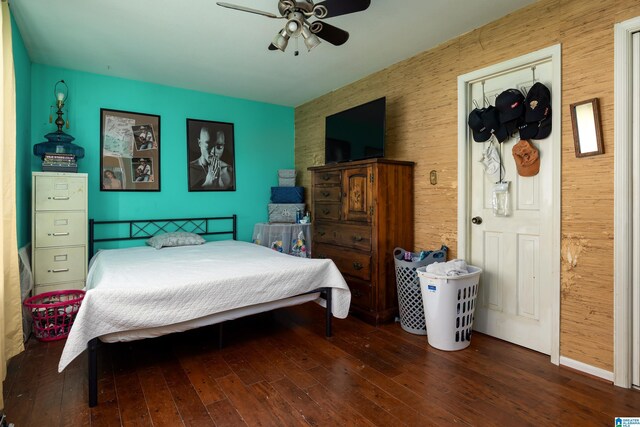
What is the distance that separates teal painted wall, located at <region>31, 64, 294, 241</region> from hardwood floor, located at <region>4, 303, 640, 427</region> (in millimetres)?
1941

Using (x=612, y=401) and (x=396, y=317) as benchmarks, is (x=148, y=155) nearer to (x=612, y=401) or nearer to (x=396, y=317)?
(x=396, y=317)

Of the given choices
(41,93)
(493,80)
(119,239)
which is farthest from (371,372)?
(41,93)

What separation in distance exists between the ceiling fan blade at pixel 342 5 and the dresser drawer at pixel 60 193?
289 cm

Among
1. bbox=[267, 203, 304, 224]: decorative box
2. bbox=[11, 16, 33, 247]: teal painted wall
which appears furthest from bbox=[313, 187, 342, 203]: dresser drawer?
bbox=[11, 16, 33, 247]: teal painted wall

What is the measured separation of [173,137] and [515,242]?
13.4 ft

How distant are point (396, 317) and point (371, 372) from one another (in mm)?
1088

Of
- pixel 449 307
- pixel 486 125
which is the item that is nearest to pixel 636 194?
pixel 486 125

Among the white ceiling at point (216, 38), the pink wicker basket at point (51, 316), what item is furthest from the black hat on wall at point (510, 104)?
the pink wicker basket at point (51, 316)

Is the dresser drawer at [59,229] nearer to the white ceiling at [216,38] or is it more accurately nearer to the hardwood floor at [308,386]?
the hardwood floor at [308,386]

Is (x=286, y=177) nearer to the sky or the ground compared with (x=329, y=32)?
nearer to the ground

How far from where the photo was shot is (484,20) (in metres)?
2.78

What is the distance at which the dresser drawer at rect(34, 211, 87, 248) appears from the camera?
3.12m

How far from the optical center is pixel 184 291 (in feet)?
7.38

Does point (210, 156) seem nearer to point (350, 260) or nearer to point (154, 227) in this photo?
point (154, 227)
